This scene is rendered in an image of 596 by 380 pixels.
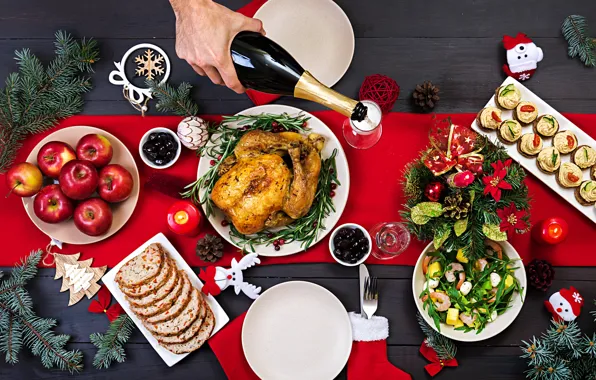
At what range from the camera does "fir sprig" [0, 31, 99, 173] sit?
1647mm

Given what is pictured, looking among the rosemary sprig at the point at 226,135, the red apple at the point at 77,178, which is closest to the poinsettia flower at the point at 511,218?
the rosemary sprig at the point at 226,135

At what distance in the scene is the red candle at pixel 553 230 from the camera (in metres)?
1.56

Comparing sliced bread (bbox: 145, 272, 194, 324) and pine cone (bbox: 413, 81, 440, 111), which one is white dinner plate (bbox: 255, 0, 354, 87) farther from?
sliced bread (bbox: 145, 272, 194, 324)

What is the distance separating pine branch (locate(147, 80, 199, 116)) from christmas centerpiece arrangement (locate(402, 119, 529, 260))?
730 mm

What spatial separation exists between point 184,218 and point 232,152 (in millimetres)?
250

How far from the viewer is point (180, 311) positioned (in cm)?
157

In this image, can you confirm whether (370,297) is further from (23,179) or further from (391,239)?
(23,179)

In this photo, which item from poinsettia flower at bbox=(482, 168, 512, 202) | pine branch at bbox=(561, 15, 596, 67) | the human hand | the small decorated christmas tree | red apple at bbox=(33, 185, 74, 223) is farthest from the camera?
pine branch at bbox=(561, 15, 596, 67)

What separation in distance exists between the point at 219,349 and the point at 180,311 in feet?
0.60

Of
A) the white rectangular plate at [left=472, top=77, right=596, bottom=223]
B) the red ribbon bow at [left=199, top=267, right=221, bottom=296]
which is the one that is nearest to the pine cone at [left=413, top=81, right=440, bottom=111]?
the white rectangular plate at [left=472, top=77, right=596, bottom=223]

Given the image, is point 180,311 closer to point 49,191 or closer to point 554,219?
point 49,191

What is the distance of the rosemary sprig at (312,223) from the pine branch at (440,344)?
1.55 ft

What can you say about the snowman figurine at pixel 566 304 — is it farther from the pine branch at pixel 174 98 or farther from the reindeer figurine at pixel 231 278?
the pine branch at pixel 174 98

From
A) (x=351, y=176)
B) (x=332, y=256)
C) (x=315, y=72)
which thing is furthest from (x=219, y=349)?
(x=315, y=72)
